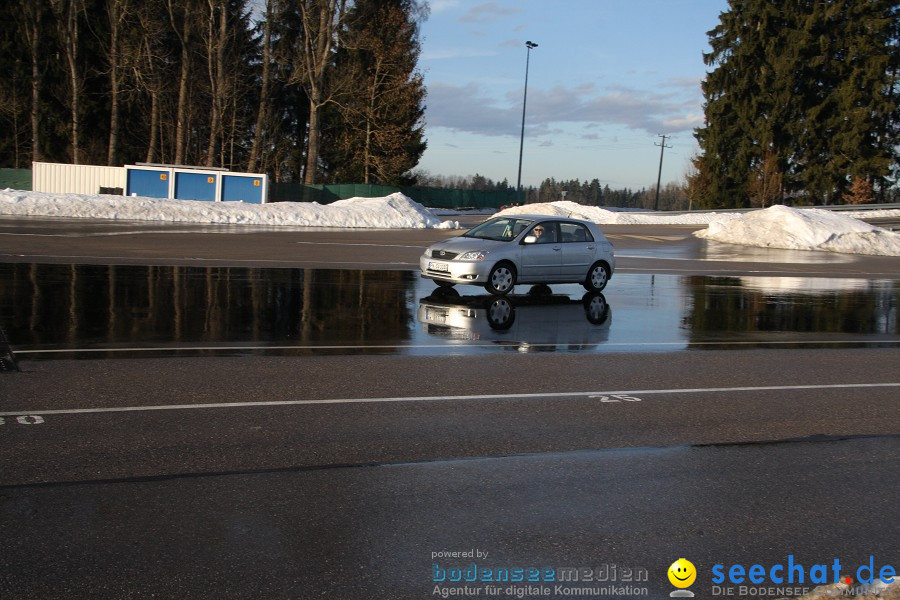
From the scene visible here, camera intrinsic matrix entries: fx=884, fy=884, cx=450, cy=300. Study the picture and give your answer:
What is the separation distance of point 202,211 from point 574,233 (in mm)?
23855

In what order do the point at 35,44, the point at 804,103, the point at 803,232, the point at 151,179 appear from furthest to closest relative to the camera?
the point at 804,103
the point at 35,44
the point at 151,179
the point at 803,232

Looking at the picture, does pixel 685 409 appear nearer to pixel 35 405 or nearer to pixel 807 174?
pixel 35 405

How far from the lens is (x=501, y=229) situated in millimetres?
17250

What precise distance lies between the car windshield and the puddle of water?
1.12 metres

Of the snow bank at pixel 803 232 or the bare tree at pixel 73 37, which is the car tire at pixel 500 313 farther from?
the bare tree at pixel 73 37

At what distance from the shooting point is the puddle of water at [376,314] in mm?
11102

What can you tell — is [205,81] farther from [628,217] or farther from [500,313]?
[500,313]

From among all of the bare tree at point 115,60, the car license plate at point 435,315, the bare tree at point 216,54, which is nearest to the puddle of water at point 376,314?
the car license plate at point 435,315

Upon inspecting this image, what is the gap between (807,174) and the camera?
6106 centimetres

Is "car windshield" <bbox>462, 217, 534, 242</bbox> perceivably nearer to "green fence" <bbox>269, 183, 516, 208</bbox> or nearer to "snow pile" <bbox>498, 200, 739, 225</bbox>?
"snow pile" <bbox>498, 200, 739, 225</bbox>

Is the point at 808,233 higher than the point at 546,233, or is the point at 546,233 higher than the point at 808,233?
the point at 808,233

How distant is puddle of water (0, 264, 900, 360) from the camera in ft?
36.4

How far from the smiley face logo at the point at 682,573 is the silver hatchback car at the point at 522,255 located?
1141cm

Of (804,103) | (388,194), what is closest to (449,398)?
(388,194)
